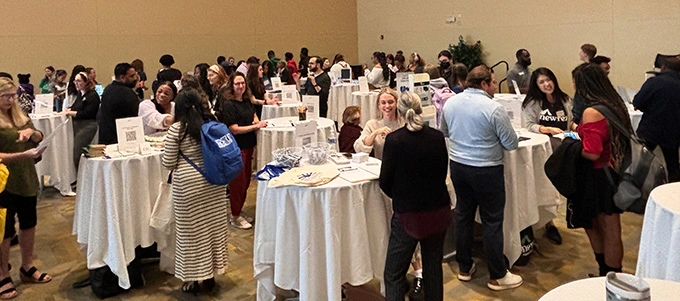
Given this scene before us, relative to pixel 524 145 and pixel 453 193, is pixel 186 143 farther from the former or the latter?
pixel 524 145

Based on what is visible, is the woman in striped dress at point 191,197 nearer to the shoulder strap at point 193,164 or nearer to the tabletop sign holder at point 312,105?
the shoulder strap at point 193,164

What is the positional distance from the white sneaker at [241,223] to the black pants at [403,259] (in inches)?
93.4

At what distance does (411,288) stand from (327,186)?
→ 41.2 inches

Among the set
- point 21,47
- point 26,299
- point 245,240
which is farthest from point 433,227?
point 21,47

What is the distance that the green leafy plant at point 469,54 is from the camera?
11.6 metres

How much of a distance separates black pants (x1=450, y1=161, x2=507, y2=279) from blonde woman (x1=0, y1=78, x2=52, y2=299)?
2658 millimetres

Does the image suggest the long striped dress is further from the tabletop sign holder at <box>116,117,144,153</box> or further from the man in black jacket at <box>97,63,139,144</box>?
the man in black jacket at <box>97,63,139,144</box>

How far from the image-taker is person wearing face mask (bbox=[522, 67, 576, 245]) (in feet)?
14.2

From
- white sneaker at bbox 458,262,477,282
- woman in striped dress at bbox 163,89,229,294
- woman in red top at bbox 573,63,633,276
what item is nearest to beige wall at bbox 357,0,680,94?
woman in red top at bbox 573,63,633,276

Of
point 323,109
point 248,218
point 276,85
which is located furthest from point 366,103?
point 248,218

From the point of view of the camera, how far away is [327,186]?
2.91 m

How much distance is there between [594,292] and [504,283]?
2.25 m

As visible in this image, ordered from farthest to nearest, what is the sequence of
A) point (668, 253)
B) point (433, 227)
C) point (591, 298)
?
point (433, 227) → point (668, 253) → point (591, 298)

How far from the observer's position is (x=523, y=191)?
3840 millimetres
